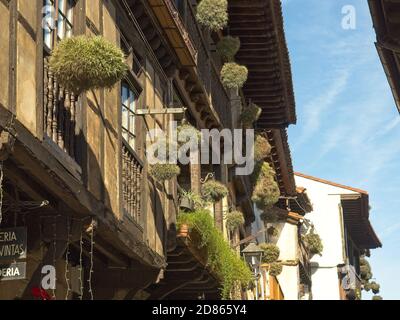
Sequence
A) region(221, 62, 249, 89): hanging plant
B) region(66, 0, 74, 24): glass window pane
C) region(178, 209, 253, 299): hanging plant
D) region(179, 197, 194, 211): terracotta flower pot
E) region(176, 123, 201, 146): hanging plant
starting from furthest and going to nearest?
1. region(221, 62, 249, 89): hanging plant
2. region(179, 197, 194, 211): terracotta flower pot
3. region(176, 123, 201, 146): hanging plant
4. region(178, 209, 253, 299): hanging plant
5. region(66, 0, 74, 24): glass window pane

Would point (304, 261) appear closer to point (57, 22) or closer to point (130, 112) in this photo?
point (130, 112)

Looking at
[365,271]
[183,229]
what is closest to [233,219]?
[183,229]

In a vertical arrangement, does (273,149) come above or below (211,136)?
above

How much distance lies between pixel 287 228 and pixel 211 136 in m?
14.3

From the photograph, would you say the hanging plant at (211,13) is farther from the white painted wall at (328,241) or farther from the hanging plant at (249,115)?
the white painted wall at (328,241)

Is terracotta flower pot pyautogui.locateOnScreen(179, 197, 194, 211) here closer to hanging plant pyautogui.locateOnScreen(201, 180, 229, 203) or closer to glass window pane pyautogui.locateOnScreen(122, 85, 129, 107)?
hanging plant pyautogui.locateOnScreen(201, 180, 229, 203)

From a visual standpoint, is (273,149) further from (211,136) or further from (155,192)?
(155,192)

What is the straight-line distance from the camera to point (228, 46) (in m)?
19.5

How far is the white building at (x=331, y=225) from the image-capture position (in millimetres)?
39750

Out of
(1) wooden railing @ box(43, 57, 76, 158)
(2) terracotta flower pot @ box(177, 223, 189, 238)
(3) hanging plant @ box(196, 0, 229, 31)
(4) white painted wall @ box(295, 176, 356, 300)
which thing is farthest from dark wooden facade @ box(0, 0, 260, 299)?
(4) white painted wall @ box(295, 176, 356, 300)

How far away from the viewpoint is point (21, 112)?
25.9 ft

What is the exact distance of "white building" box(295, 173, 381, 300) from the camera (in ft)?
130

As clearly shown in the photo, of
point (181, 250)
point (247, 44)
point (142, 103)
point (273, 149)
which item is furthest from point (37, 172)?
point (273, 149)

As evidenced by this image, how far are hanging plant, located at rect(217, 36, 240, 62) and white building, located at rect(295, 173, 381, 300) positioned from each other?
2063 cm
